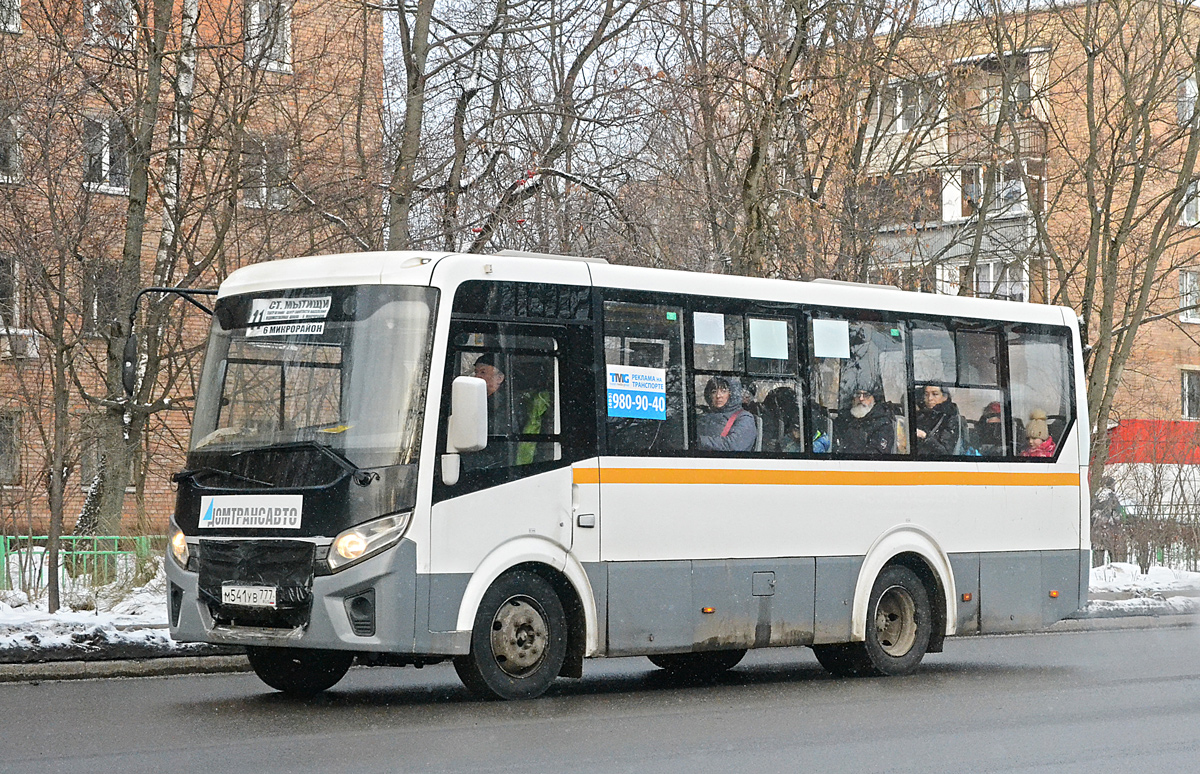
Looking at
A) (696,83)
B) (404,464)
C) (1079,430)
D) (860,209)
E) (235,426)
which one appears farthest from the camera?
(860,209)

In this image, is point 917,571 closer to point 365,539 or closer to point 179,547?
point 365,539

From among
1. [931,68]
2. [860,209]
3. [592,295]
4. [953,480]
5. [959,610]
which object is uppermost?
[931,68]

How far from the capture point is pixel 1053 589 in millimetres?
15734

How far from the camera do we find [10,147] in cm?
1656

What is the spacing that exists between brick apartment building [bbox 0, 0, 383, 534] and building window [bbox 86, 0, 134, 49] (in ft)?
0.08

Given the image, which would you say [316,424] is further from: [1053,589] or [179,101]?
[179,101]

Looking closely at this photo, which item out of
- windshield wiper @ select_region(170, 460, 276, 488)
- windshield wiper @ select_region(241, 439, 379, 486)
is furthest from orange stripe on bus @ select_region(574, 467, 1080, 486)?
windshield wiper @ select_region(170, 460, 276, 488)

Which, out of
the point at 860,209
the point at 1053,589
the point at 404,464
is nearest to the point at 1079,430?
the point at 1053,589

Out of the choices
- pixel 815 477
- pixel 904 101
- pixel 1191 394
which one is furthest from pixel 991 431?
pixel 1191 394

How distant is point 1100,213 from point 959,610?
14914mm

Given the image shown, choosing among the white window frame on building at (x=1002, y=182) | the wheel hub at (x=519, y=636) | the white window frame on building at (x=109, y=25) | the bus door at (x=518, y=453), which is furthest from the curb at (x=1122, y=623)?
the white window frame on building at (x=109, y=25)

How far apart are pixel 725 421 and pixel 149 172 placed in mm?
8637

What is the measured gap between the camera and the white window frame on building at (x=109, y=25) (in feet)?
62.5

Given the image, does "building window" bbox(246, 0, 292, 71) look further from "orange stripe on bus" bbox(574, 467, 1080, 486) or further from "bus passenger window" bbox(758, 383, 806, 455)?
"orange stripe on bus" bbox(574, 467, 1080, 486)
